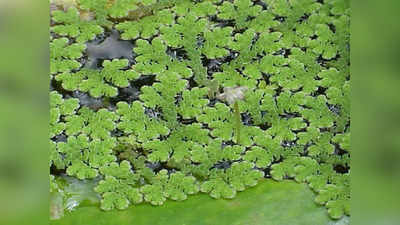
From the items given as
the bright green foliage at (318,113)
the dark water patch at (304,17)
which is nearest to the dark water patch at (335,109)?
the bright green foliage at (318,113)

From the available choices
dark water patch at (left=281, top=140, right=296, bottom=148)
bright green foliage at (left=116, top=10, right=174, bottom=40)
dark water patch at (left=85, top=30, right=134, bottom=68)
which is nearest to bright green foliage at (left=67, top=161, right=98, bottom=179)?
dark water patch at (left=85, top=30, right=134, bottom=68)

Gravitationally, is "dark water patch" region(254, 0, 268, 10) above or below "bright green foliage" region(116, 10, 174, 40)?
above

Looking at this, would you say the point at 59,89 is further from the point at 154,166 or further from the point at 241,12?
the point at 241,12

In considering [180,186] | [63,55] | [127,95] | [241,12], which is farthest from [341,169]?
[63,55]

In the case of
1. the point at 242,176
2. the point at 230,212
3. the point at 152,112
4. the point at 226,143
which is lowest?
the point at 230,212

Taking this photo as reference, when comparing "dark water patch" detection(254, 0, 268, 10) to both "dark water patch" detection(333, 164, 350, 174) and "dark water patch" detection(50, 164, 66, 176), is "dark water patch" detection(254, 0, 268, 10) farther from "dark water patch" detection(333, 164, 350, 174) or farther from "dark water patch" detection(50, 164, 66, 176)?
"dark water patch" detection(50, 164, 66, 176)
